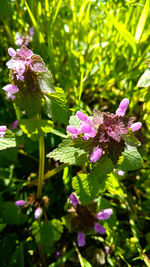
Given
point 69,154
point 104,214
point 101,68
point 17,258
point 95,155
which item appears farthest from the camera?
point 101,68

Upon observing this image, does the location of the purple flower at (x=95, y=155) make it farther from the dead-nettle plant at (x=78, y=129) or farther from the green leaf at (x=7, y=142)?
the green leaf at (x=7, y=142)

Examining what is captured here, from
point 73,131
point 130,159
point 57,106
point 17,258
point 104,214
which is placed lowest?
point 17,258

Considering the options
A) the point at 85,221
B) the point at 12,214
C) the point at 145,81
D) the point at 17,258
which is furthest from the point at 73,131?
the point at 17,258

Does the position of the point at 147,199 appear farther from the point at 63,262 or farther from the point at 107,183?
the point at 107,183

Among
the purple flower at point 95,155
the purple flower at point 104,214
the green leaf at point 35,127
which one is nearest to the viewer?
the purple flower at point 95,155

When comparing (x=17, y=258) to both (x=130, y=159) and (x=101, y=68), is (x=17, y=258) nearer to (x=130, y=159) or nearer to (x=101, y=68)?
(x=130, y=159)

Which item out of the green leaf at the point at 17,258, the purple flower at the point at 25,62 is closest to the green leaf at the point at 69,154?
the purple flower at the point at 25,62

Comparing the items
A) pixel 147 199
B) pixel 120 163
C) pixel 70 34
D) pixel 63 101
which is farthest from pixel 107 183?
pixel 70 34
